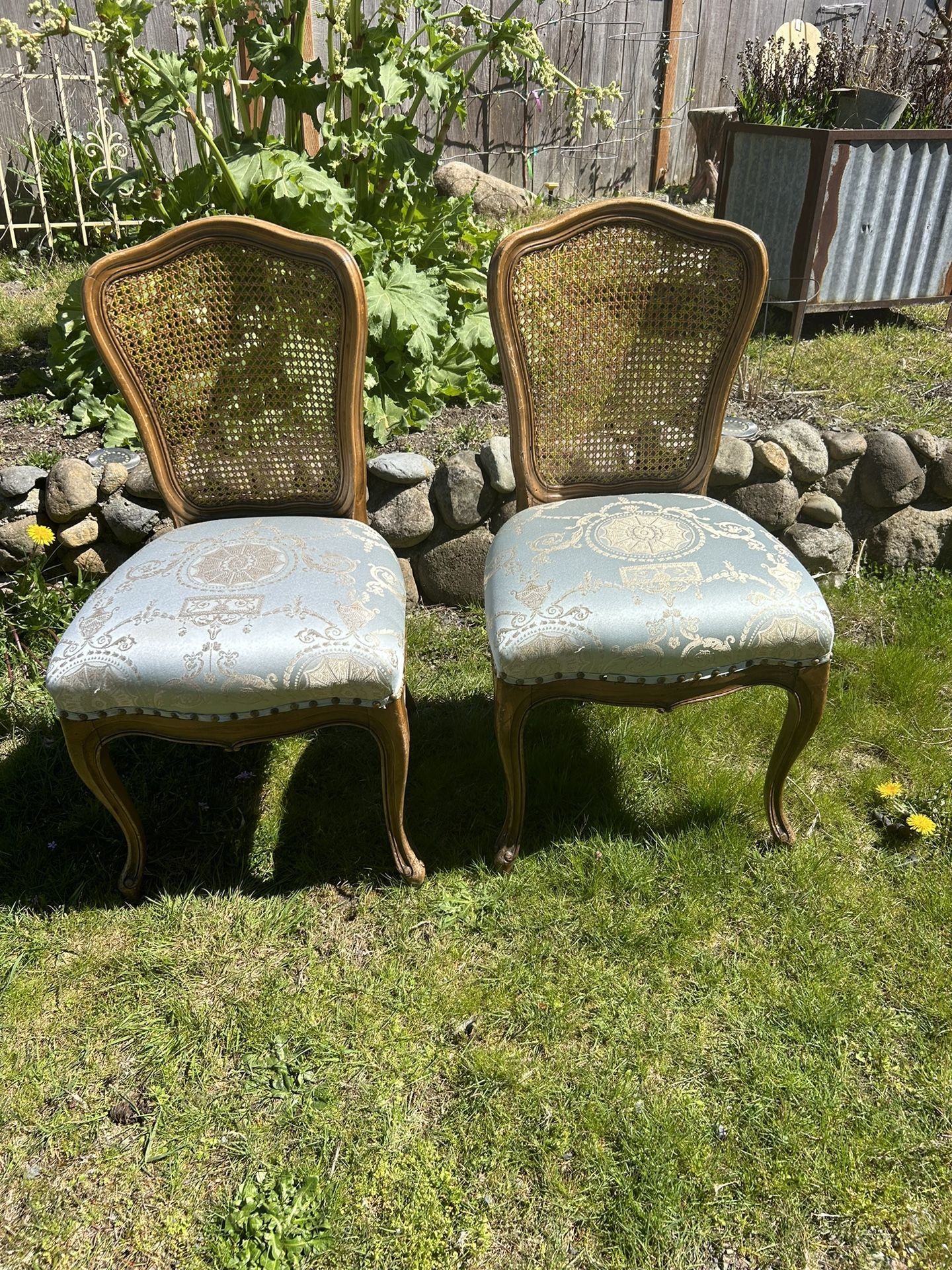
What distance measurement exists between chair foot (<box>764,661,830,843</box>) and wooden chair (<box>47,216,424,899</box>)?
30.3 inches

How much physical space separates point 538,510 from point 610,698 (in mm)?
487

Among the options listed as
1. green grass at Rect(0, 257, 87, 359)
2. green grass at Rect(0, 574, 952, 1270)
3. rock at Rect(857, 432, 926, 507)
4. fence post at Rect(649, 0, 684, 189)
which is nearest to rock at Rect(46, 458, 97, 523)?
green grass at Rect(0, 574, 952, 1270)

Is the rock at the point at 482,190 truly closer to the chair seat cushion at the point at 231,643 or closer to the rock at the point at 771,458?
the rock at the point at 771,458

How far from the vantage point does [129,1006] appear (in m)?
1.70

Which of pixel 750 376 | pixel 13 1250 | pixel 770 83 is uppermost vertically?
pixel 770 83

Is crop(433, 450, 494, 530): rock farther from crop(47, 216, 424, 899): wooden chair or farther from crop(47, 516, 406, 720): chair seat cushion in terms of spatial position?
crop(47, 516, 406, 720): chair seat cushion

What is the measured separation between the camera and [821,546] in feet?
9.14

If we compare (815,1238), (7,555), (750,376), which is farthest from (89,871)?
(750,376)

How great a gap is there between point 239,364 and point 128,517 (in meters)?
0.67

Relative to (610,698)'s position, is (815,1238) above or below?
below

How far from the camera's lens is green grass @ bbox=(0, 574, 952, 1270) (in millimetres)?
1396

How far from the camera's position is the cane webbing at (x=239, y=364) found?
192 centimetres

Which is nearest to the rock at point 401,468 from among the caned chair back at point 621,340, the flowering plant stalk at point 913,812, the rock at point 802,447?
the caned chair back at point 621,340

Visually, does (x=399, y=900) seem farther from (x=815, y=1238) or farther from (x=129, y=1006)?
(x=815, y=1238)
